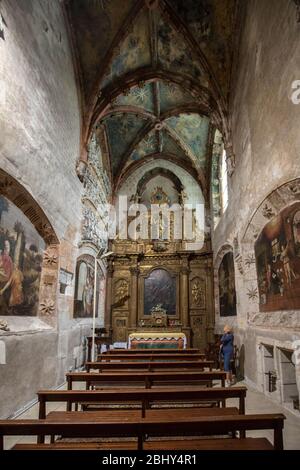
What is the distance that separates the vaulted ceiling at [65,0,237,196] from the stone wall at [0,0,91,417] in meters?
0.97

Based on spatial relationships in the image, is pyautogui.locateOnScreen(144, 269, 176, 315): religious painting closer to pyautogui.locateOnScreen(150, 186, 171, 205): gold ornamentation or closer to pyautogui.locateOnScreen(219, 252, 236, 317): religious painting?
pyautogui.locateOnScreen(219, 252, 236, 317): religious painting

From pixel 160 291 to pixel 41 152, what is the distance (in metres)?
10.3

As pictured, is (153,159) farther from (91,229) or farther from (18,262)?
(18,262)

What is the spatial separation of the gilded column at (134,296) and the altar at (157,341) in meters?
2.32

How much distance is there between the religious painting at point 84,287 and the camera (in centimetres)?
1090

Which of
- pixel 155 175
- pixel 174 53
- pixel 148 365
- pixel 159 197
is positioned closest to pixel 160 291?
pixel 159 197

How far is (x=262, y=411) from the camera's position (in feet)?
19.6

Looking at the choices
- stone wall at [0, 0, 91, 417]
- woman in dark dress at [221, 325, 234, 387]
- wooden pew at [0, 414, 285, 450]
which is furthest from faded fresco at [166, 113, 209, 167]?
wooden pew at [0, 414, 285, 450]

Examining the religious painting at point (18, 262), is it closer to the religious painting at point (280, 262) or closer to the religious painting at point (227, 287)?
the religious painting at point (280, 262)

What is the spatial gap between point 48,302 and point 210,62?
1033 centimetres

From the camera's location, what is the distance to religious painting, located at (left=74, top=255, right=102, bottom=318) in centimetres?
1090

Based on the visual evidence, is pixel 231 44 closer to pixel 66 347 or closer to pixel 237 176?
pixel 237 176

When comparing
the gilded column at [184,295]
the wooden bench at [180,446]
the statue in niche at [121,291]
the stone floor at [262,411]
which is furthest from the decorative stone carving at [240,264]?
the statue in niche at [121,291]

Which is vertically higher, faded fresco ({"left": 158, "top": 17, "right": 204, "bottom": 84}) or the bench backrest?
faded fresco ({"left": 158, "top": 17, "right": 204, "bottom": 84})
